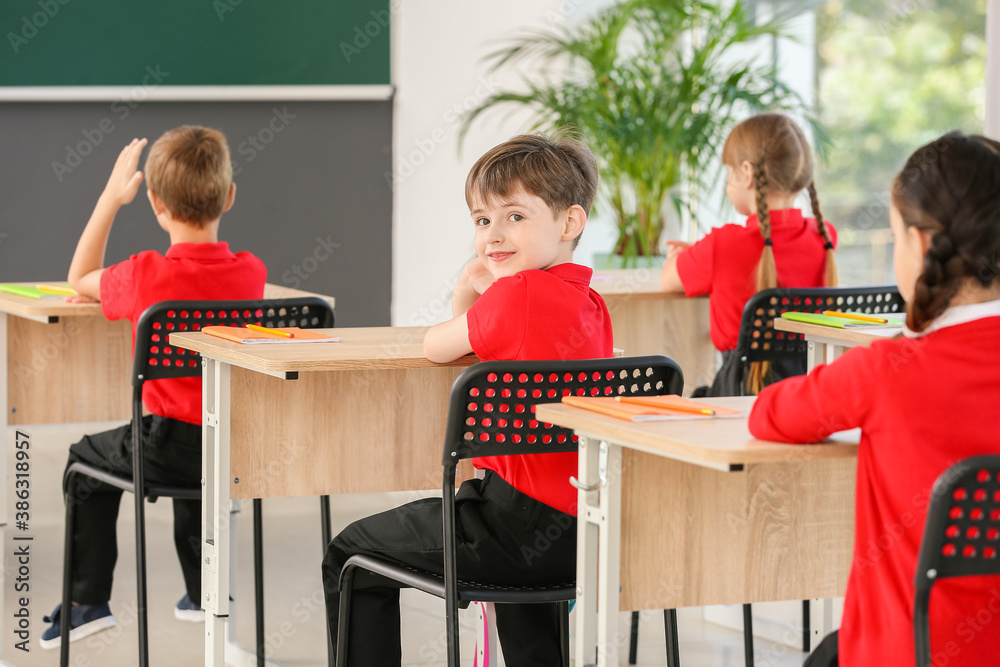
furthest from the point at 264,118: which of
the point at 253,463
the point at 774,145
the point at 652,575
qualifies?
the point at 652,575

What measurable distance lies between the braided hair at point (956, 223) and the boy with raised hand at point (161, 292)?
178 centimetres

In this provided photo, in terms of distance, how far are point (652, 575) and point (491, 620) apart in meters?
0.89

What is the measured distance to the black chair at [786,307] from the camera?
9.77ft

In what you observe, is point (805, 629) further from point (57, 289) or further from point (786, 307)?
point (57, 289)

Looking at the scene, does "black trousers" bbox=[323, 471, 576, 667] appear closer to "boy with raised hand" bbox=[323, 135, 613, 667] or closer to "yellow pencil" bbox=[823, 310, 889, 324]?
"boy with raised hand" bbox=[323, 135, 613, 667]

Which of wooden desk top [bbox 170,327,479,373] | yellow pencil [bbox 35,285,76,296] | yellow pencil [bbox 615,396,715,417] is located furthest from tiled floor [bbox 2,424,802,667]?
yellow pencil [bbox 615,396,715,417]

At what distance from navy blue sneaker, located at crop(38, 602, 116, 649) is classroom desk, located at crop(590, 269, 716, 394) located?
151cm

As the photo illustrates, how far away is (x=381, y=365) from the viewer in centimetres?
211

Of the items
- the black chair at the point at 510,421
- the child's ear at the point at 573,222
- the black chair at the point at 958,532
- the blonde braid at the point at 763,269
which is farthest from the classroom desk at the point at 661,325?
the black chair at the point at 958,532

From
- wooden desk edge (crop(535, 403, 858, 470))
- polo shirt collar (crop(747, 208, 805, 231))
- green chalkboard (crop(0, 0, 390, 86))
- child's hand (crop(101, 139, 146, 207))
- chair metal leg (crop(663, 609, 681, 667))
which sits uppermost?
green chalkboard (crop(0, 0, 390, 86))

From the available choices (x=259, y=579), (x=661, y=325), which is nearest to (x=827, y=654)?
(x=259, y=579)

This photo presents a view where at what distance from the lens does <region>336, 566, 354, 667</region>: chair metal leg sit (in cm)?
205

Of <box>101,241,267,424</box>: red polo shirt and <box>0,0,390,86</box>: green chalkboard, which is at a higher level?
<box>0,0,390,86</box>: green chalkboard

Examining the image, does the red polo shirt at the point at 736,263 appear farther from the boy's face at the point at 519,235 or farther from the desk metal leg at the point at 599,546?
the desk metal leg at the point at 599,546
